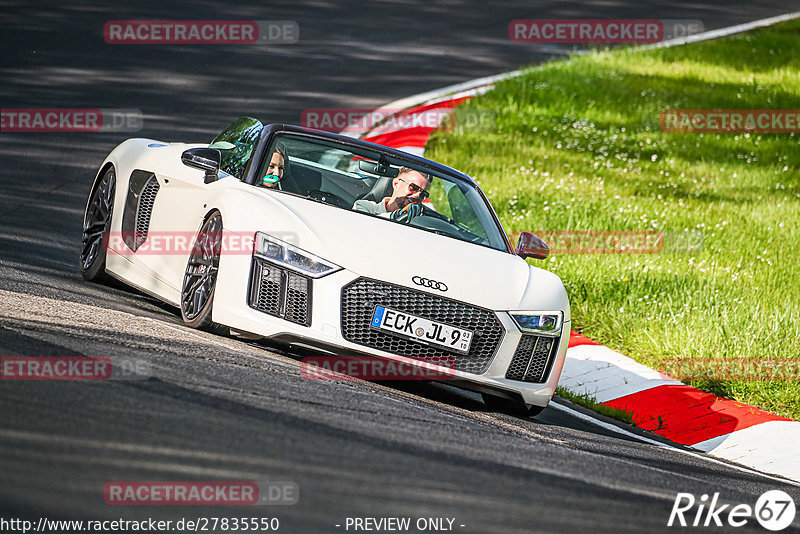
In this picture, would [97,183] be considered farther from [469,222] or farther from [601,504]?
[601,504]

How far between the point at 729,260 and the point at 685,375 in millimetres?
2876

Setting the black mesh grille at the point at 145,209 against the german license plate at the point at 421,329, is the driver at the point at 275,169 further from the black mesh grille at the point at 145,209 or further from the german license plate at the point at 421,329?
the german license plate at the point at 421,329

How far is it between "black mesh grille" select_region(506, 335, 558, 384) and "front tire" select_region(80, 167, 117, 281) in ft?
10.1

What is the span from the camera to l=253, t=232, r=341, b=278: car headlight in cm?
616

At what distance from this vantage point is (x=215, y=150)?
7461 millimetres

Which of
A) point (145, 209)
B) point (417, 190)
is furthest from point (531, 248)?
point (145, 209)

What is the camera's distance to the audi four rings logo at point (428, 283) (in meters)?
6.25

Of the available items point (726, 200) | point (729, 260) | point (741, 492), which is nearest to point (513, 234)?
point (729, 260)

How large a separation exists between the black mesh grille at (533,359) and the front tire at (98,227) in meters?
3.09

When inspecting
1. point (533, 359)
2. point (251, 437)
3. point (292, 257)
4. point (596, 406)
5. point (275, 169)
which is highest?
point (275, 169)

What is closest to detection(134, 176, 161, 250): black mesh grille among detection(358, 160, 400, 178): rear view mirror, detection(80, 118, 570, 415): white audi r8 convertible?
detection(80, 118, 570, 415): white audi r8 convertible

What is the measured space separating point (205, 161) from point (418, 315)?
1867 millimetres

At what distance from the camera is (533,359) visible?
6625 millimetres

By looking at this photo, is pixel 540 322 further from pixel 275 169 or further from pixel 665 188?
pixel 665 188
